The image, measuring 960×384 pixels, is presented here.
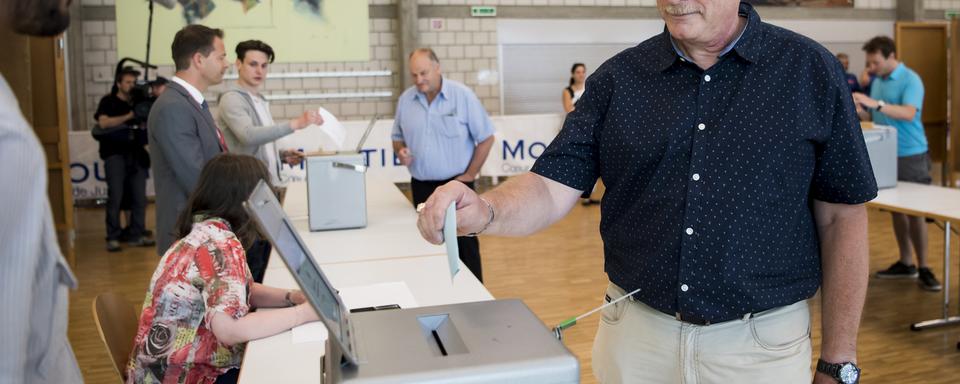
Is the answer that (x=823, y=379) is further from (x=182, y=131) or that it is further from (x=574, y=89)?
(x=574, y=89)

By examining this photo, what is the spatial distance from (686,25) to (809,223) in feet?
1.42

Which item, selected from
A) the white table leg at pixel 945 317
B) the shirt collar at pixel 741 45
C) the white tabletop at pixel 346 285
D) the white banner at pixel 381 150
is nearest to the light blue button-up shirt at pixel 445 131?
the white tabletop at pixel 346 285

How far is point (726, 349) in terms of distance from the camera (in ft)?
4.93

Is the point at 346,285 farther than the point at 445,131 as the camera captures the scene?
No

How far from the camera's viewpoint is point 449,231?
1.07m

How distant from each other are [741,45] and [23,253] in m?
1.16

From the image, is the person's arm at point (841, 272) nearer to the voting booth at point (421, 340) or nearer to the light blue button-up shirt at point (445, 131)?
the voting booth at point (421, 340)

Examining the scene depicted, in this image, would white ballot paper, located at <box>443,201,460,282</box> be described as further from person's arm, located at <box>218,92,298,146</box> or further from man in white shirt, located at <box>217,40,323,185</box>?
person's arm, located at <box>218,92,298,146</box>

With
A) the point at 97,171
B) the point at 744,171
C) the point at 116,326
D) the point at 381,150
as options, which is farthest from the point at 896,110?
the point at 97,171

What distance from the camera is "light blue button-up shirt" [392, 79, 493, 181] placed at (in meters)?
4.62

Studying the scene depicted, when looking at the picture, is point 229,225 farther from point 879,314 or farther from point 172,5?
point 172,5

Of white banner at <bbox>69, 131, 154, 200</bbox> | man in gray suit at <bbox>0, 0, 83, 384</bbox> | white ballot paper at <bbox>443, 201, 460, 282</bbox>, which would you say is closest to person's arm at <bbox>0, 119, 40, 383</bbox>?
man in gray suit at <bbox>0, 0, 83, 384</bbox>

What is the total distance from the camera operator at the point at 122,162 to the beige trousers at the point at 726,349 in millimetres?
5944

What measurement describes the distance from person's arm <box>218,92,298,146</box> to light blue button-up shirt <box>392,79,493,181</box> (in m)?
0.81
